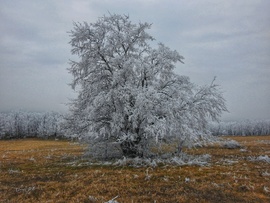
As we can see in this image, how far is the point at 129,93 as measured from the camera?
71.2 feet

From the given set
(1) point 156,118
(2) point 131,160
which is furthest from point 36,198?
(1) point 156,118

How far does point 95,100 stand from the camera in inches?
830

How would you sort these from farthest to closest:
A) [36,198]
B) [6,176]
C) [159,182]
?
[6,176] → [159,182] → [36,198]

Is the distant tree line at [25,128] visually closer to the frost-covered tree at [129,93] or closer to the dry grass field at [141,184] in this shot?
the frost-covered tree at [129,93]

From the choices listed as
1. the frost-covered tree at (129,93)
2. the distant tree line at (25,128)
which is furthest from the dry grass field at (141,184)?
the distant tree line at (25,128)

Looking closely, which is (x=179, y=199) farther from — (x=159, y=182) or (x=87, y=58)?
(x=87, y=58)

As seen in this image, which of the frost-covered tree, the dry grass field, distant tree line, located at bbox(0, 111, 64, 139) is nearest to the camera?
the dry grass field

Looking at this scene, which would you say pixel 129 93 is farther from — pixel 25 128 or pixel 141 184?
pixel 25 128

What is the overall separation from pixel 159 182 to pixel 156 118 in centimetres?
671

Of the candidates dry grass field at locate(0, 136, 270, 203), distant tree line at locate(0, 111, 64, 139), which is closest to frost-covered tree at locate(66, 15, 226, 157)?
dry grass field at locate(0, 136, 270, 203)

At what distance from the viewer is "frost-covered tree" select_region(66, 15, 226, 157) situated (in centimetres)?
2092

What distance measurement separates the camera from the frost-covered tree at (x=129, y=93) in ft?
68.6

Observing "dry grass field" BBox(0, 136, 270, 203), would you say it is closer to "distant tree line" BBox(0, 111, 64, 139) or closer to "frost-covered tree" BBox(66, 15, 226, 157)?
"frost-covered tree" BBox(66, 15, 226, 157)

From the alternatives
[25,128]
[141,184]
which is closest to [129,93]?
→ [141,184]
